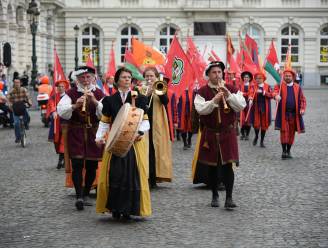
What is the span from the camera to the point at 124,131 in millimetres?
8008

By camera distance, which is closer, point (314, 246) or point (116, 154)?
point (314, 246)

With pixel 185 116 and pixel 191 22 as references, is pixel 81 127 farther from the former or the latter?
pixel 191 22

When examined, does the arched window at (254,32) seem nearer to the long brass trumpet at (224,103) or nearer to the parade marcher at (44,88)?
the parade marcher at (44,88)

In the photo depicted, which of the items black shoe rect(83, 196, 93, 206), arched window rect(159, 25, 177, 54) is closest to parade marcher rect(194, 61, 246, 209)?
black shoe rect(83, 196, 93, 206)

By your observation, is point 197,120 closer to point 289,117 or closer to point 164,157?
point 164,157

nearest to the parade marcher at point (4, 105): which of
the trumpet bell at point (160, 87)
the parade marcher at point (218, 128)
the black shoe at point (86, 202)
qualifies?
the trumpet bell at point (160, 87)

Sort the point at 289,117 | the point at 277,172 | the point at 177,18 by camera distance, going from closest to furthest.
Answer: the point at 277,172 → the point at 289,117 → the point at 177,18

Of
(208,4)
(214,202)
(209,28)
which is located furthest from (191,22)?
(214,202)

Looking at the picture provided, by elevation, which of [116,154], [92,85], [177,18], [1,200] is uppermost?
[177,18]

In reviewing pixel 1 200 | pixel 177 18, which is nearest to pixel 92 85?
pixel 1 200

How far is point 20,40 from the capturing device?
122ft

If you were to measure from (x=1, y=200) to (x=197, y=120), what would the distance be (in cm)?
270

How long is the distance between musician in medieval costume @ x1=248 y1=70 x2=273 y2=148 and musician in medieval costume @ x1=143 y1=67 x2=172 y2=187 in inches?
253

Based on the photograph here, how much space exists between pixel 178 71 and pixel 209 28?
37.9 m
